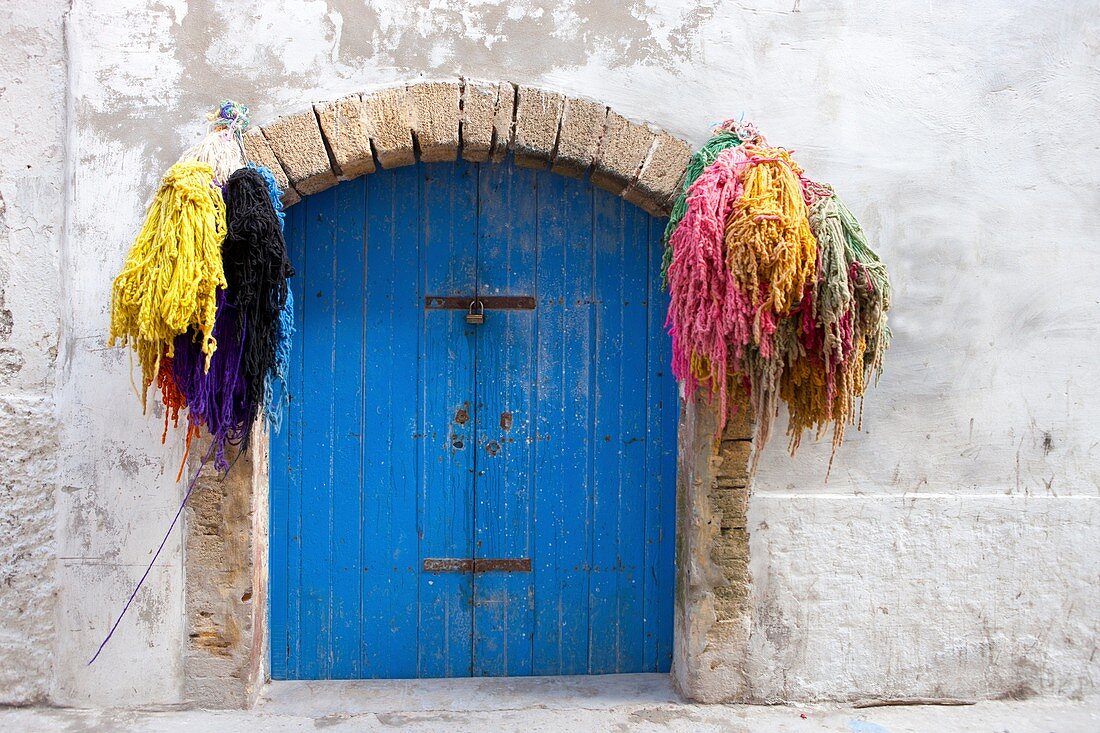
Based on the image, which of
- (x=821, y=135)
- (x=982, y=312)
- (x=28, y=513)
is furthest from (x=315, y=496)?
(x=982, y=312)

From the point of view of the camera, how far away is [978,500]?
344 centimetres

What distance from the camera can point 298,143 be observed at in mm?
3219

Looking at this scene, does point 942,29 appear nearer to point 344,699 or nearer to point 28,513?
point 344,699

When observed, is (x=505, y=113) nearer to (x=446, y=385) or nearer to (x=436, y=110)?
(x=436, y=110)

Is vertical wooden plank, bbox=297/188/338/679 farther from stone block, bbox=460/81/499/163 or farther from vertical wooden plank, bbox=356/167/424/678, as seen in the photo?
stone block, bbox=460/81/499/163

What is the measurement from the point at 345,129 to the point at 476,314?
831 millimetres

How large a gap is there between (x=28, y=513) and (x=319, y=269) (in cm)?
135

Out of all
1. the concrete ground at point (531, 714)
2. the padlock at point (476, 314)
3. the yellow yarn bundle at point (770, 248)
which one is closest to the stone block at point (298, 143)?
the padlock at point (476, 314)

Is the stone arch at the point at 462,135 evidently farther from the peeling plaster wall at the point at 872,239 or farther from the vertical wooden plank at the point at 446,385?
the vertical wooden plank at the point at 446,385

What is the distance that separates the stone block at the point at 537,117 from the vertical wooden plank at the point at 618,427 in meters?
0.39

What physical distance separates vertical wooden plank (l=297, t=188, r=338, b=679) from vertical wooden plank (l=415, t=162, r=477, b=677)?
0.35 metres

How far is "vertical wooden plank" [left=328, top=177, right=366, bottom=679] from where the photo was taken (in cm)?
351

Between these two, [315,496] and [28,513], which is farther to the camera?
[315,496]

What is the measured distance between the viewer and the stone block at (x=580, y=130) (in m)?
3.28
